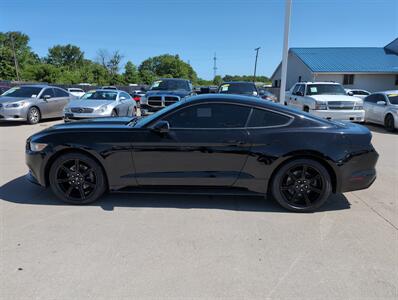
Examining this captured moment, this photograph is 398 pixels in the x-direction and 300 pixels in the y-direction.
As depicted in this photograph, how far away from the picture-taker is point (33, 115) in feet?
40.9

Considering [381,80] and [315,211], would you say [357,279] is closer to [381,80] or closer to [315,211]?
[315,211]

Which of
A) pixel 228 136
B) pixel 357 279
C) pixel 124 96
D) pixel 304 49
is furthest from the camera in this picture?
pixel 304 49

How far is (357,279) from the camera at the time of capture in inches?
109

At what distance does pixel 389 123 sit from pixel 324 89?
272 centimetres

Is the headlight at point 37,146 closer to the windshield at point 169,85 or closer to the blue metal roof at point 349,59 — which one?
the windshield at point 169,85

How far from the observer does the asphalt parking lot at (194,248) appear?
8.59ft

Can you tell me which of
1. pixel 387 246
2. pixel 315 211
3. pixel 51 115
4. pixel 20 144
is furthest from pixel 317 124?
pixel 51 115

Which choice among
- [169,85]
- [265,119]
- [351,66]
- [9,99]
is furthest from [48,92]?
[351,66]

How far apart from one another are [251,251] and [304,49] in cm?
3687

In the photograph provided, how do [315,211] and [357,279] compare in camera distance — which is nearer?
[357,279]

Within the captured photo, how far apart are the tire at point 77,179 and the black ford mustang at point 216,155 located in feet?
0.04

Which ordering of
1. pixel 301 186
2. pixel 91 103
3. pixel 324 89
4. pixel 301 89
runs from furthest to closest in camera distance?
pixel 301 89
pixel 324 89
pixel 91 103
pixel 301 186

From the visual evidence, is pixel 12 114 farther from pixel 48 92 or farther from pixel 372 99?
pixel 372 99

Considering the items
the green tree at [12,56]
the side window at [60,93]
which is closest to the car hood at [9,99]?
the side window at [60,93]
